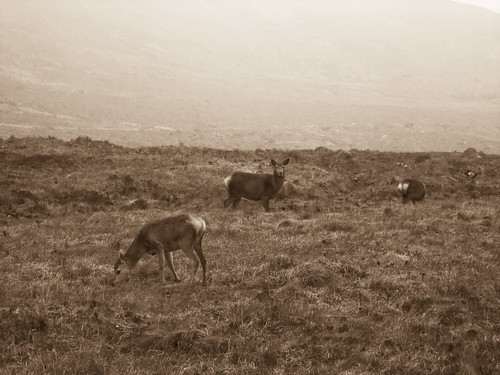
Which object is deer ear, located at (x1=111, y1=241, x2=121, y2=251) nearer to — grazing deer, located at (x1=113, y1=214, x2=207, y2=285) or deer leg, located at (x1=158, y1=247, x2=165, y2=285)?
grazing deer, located at (x1=113, y1=214, x2=207, y2=285)

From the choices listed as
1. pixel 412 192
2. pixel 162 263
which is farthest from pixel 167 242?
pixel 412 192

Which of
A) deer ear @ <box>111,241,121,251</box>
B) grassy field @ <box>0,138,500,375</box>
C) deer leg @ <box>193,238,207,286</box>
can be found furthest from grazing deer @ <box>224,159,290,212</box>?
deer leg @ <box>193,238,207,286</box>

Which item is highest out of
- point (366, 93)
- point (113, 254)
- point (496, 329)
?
point (366, 93)

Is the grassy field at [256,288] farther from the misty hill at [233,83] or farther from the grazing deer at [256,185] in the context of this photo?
the misty hill at [233,83]

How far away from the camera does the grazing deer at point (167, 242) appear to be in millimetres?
11648

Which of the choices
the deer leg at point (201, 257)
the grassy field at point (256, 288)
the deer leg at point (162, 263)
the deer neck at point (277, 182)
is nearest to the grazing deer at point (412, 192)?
the grassy field at point (256, 288)

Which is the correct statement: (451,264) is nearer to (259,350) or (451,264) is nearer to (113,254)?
(259,350)

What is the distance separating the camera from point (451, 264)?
1284cm

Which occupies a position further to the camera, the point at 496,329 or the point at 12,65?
the point at 12,65

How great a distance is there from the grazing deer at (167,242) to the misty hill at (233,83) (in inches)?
2238

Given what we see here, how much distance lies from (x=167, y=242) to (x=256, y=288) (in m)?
2.35

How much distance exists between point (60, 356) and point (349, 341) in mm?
4616

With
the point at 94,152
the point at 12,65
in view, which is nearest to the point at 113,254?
the point at 94,152

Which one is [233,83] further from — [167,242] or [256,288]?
[256,288]
